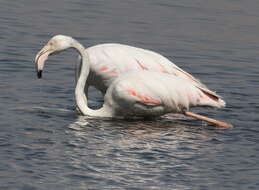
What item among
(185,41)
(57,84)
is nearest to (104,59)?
(57,84)

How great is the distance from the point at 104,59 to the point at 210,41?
15.5 ft

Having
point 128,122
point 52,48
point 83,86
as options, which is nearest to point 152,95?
point 128,122

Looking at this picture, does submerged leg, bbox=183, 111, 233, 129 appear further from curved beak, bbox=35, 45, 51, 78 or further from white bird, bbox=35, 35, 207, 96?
curved beak, bbox=35, 45, 51, 78

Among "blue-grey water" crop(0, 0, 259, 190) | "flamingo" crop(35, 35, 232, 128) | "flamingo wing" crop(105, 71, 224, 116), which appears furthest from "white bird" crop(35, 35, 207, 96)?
"blue-grey water" crop(0, 0, 259, 190)

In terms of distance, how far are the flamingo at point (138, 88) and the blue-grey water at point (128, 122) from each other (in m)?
0.19

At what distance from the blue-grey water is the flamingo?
189 mm

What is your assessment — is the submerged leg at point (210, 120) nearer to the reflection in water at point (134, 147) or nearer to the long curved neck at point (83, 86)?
the reflection in water at point (134, 147)

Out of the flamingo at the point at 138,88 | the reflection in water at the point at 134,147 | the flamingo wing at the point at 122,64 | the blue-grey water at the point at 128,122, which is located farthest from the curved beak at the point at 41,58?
the reflection in water at the point at 134,147

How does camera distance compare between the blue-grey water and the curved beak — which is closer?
the blue-grey water

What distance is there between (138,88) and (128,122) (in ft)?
1.51

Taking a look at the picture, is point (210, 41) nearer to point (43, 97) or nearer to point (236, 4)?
point (236, 4)

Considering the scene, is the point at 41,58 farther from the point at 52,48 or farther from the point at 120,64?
the point at 120,64

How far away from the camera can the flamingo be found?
1180 cm

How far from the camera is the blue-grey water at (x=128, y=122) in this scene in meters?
9.45
